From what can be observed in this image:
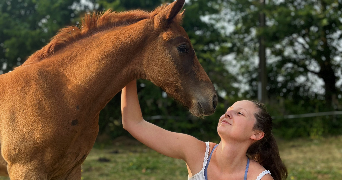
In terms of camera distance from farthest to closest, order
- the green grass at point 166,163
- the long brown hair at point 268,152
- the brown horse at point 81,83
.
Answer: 1. the green grass at point 166,163
2. the long brown hair at point 268,152
3. the brown horse at point 81,83

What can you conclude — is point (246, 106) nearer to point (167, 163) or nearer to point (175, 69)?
point (175, 69)

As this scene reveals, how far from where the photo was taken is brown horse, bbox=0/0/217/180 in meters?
2.15

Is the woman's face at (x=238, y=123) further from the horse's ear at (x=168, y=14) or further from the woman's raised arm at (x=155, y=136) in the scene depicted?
the horse's ear at (x=168, y=14)

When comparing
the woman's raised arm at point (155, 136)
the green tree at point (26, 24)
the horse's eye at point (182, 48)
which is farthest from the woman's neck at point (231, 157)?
the green tree at point (26, 24)

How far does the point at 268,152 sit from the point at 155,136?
875 mm

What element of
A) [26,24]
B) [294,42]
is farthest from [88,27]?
[294,42]

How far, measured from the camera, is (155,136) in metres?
2.43

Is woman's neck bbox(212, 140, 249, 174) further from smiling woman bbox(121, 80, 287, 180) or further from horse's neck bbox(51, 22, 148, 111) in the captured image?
horse's neck bbox(51, 22, 148, 111)

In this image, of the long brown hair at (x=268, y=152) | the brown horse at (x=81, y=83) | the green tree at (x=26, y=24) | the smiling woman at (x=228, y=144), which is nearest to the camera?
the brown horse at (x=81, y=83)

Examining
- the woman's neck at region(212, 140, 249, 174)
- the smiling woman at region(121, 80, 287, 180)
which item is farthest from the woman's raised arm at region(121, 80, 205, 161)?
the woman's neck at region(212, 140, 249, 174)

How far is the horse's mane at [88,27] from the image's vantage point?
8.13 ft

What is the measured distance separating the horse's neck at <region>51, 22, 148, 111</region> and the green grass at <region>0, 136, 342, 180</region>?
425 cm

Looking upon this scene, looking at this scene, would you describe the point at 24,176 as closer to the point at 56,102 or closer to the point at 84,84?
the point at 56,102

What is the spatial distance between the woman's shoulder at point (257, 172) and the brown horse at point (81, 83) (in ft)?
1.70
